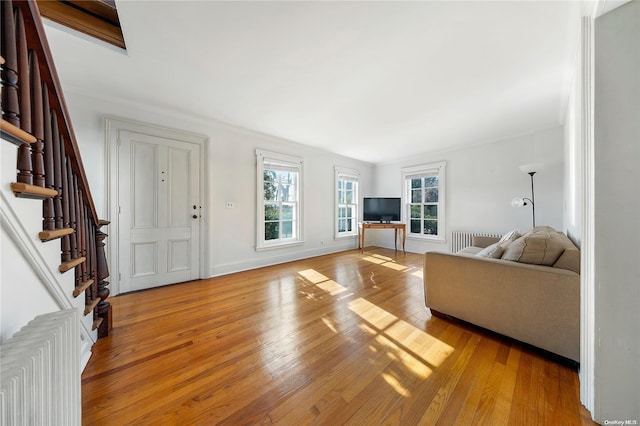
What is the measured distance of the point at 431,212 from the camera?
199 inches

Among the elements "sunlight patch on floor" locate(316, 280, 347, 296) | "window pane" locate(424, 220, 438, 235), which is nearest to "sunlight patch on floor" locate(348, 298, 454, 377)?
"sunlight patch on floor" locate(316, 280, 347, 296)

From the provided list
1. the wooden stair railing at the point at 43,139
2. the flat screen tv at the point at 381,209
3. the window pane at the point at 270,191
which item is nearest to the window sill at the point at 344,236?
the flat screen tv at the point at 381,209

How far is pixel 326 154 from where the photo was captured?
4.96m

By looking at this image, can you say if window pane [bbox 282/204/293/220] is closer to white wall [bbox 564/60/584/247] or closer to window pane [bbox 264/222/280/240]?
window pane [bbox 264/222/280/240]

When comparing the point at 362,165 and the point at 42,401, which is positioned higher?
the point at 362,165

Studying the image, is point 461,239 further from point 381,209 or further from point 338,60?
point 338,60

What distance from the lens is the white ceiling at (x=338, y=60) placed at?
1.53 meters

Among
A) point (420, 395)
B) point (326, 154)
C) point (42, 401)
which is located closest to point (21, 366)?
point (42, 401)

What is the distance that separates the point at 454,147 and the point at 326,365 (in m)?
4.72

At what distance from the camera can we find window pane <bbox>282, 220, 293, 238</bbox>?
172 inches

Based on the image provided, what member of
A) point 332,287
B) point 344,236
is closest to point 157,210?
point 332,287

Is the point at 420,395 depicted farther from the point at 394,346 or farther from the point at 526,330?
the point at 526,330

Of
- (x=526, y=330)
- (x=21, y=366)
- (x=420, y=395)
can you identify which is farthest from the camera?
(x=526, y=330)

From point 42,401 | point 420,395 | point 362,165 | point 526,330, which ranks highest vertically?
point 362,165
